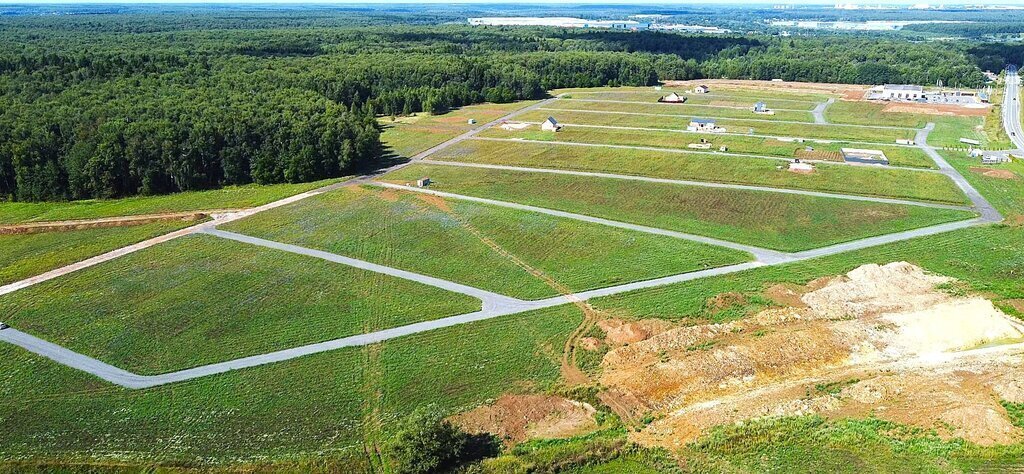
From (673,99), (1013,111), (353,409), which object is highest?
(673,99)

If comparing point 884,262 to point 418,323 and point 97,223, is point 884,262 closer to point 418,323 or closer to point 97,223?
point 418,323

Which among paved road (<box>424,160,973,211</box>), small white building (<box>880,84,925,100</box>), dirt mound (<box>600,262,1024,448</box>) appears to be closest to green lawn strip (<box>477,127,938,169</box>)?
paved road (<box>424,160,973,211</box>)

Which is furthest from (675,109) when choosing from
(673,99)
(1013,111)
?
(1013,111)

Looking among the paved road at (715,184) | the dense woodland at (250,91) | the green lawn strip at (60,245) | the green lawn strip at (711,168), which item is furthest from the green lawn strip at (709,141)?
the green lawn strip at (60,245)

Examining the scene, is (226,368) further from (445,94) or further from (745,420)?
(445,94)

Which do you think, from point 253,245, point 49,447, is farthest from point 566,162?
point 49,447

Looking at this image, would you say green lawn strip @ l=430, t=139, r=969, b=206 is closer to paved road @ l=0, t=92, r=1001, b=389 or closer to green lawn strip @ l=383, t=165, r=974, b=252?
green lawn strip @ l=383, t=165, r=974, b=252

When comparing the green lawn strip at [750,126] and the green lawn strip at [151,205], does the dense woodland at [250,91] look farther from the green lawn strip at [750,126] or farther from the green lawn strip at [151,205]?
the green lawn strip at [750,126]
